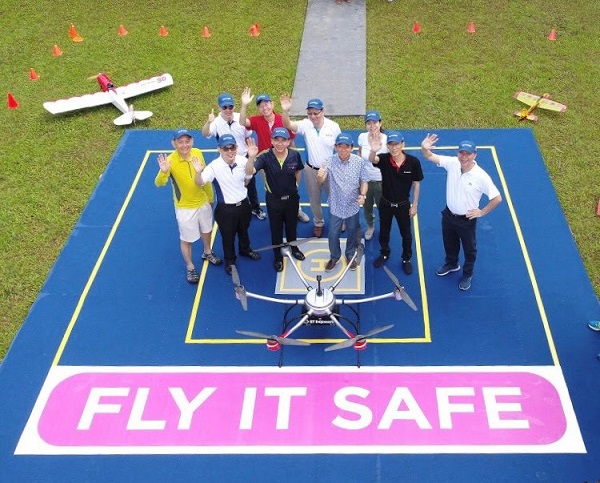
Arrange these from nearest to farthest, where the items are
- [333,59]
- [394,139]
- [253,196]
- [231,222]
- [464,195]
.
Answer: [394,139] < [464,195] < [231,222] < [253,196] < [333,59]

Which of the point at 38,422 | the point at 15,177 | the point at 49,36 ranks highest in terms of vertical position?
the point at 49,36

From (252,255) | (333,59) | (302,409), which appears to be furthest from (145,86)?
(302,409)

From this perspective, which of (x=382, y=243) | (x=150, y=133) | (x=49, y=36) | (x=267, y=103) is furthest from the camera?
(x=49, y=36)

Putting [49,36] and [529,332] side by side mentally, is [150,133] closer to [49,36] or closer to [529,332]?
[49,36]

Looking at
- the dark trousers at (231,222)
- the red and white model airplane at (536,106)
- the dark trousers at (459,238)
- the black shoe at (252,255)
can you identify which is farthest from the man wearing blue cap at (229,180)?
the red and white model airplane at (536,106)

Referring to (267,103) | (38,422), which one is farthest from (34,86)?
(38,422)

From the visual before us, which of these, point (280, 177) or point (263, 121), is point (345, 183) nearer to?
point (280, 177)

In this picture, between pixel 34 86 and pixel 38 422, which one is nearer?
pixel 38 422
